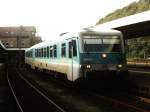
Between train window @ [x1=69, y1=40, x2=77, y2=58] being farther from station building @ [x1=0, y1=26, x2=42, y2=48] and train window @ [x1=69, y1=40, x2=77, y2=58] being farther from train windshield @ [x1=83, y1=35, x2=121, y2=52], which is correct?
station building @ [x1=0, y1=26, x2=42, y2=48]

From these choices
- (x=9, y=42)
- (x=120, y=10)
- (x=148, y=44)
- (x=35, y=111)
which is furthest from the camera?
(x=9, y=42)

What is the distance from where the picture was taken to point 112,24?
32.8 meters

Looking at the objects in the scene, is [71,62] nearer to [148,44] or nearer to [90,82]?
[90,82]

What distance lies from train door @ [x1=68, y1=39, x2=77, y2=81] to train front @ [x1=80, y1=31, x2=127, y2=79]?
0.61 m

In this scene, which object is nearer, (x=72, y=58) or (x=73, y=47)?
(x=73, y=47)

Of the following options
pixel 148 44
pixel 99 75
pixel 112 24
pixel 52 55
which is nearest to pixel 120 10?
pixel 148 44

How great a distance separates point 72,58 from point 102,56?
5.18ft

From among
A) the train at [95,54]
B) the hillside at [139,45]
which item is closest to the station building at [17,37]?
the hillside at [139,45]

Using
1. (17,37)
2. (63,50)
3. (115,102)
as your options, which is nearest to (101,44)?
(63,50)

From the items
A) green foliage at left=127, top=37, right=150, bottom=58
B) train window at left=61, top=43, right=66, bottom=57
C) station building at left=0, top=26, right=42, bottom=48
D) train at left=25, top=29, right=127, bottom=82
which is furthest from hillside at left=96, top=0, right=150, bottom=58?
station building at left=0, top=26, right=42, bottom=48

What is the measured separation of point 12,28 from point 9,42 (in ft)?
32.3

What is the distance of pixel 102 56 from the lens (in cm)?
1688

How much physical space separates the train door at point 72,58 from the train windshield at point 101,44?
610mm

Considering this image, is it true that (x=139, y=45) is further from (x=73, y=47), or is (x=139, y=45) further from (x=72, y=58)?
(x=73, y=47)
